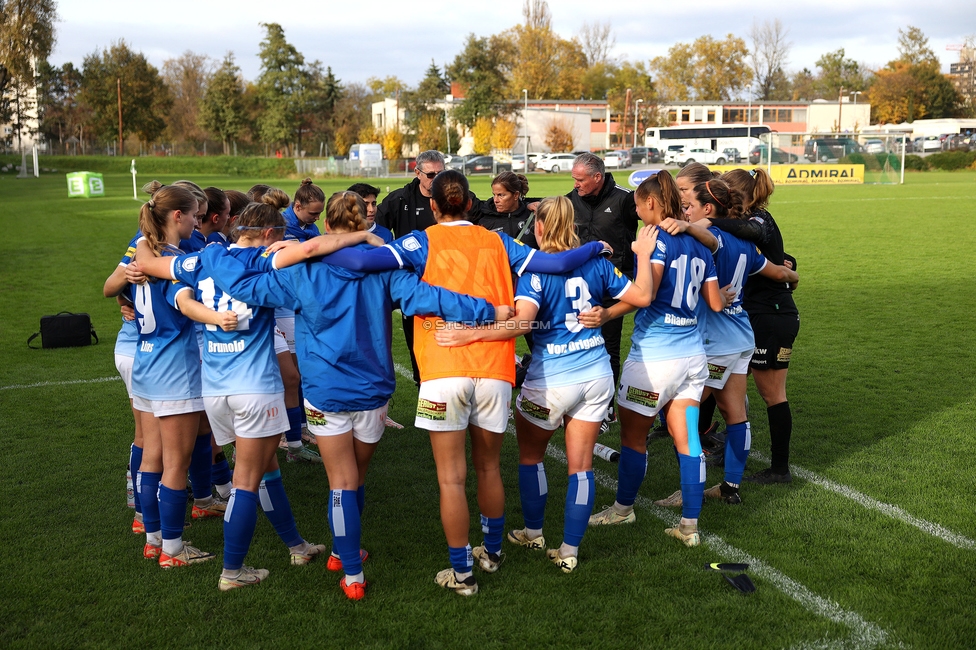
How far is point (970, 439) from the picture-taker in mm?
6273

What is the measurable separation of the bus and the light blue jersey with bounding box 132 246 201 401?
59.3 m

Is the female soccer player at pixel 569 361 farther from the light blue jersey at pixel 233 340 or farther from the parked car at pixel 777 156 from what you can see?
the parked car at pixel 777 156

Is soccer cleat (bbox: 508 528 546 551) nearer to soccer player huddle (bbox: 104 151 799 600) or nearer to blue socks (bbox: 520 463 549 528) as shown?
soccer player huddle (bbox: 104 151 799 600)

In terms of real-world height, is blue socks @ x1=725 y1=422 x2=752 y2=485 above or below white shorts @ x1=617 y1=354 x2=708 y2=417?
below

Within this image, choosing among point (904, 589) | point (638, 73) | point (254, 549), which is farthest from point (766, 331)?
point (638, 73)

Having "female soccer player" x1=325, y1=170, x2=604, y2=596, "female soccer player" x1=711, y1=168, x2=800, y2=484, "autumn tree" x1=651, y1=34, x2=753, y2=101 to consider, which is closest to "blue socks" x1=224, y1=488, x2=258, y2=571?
"female soccer player" x1=325, y1=170, x2=604, y2=596

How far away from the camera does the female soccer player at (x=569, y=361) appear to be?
4098 mm

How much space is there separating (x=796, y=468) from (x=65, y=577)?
15.8 ft

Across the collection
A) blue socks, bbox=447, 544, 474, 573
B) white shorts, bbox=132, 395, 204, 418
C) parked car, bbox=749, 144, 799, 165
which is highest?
parked car, bbox=749, 144, 799, 165

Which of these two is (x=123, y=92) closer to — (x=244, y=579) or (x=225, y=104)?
(x=225, y=104)

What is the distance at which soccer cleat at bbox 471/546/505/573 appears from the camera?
432 centimetres

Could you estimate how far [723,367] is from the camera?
16.7ft

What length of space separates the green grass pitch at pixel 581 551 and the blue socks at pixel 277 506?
20cm

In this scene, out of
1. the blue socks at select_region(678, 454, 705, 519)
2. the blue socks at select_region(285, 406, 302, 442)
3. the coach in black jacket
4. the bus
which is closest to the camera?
the blue socks at select_region(678, 454, 705, 519)
